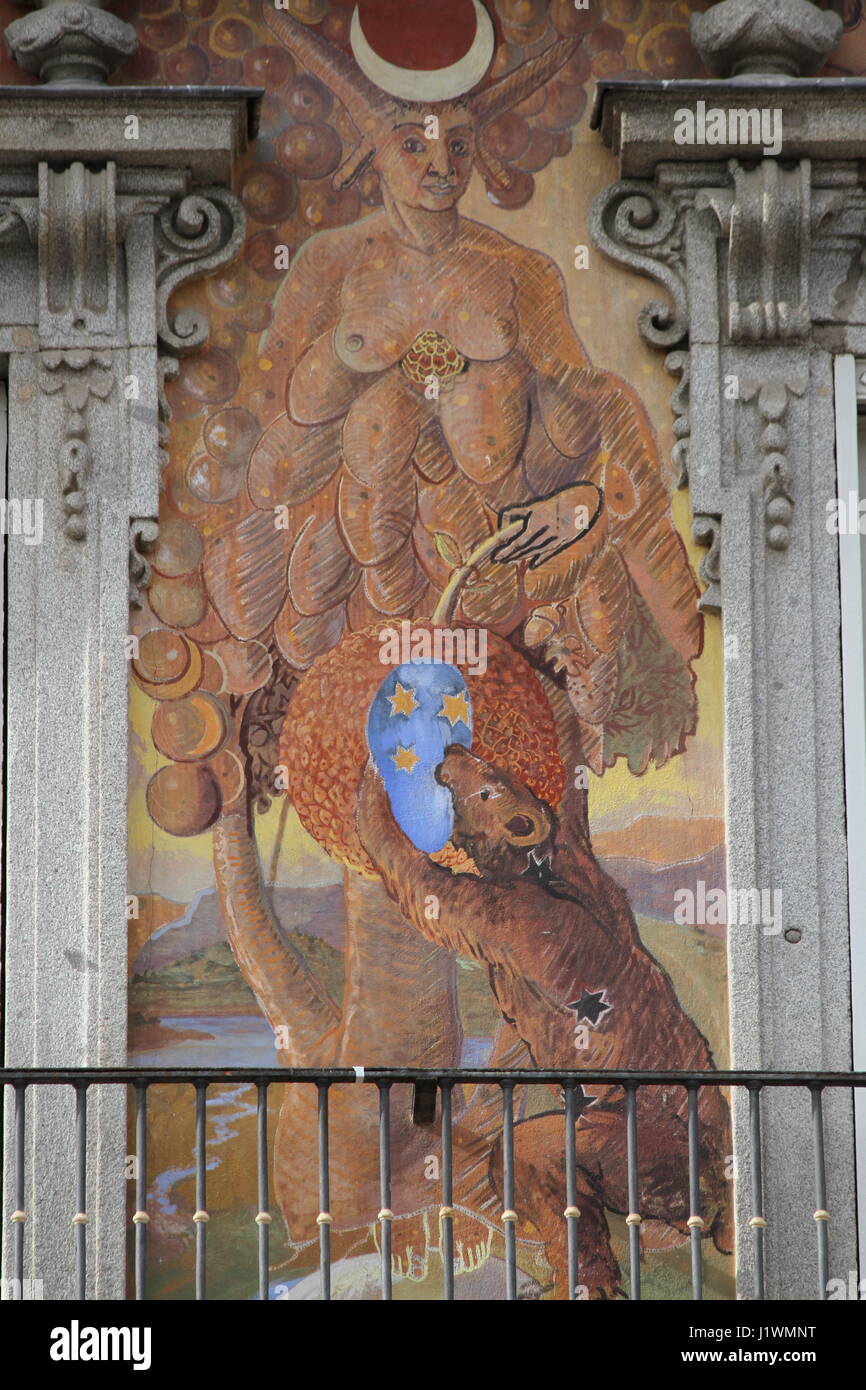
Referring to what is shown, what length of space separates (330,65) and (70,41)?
0.86 meters

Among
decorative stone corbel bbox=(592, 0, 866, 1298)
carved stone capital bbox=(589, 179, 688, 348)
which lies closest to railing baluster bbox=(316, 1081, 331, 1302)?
decorative stone corbel bbox=(592, 0, 866, 1298)

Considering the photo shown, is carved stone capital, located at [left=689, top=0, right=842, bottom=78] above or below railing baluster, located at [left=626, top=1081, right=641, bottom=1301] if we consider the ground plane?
above

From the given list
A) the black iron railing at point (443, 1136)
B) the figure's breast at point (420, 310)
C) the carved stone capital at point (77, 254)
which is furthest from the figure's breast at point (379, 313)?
the black iron railing at point (443, 1136)

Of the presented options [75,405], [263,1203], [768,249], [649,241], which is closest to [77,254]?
[75,405]

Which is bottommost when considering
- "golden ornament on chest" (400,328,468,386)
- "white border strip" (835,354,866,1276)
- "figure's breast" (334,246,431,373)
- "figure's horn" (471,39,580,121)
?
"white border strip" (835,354,866,1276)

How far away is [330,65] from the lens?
889 cm

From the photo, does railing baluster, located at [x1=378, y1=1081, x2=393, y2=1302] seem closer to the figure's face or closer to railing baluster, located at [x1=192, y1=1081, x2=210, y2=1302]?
railing baluster, located at [x1=192, y1=1081, x2=210, y2=1302]

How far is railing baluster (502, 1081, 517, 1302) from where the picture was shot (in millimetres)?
7531

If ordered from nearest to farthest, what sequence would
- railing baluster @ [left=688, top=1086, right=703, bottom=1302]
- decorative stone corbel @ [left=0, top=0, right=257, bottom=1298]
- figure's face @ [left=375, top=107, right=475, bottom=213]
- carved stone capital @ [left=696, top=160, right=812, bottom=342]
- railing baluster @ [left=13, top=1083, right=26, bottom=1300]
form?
1. railing baluster @ [left=13, top=1083, right=26, bottom=1300]
2. railing baluster @ [left=688, top=1086, right=703, bottom=1302]
3. decorative stone corbel @ [left=0, top=0, right=257, bottom=1298]
4. carved stone capital @ [left=696, top=160, right=812, bottom=342]
5. figure's face @ [left=375, top=107, right=475, bottom=213]

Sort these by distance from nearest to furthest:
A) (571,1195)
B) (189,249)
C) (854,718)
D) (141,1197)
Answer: (571,1195) < (141,1197) < (854,718) < (189,249)

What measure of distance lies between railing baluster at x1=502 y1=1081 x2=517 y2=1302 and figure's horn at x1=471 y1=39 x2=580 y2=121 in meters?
3.23

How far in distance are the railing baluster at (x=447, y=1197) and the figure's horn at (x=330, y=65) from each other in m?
3.22

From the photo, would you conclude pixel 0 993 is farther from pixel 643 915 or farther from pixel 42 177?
pixel 42 177

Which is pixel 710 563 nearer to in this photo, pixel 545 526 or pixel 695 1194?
pixel 545 526
